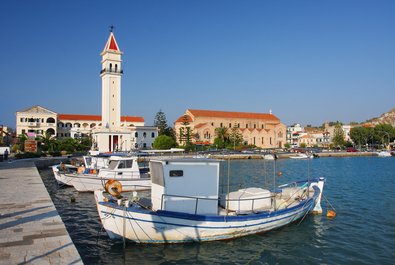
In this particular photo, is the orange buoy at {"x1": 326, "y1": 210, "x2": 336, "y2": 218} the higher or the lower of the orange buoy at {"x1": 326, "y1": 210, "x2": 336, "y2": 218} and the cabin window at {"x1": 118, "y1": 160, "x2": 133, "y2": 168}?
the lower

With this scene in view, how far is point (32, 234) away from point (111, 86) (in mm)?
56177

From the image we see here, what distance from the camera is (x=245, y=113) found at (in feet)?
333

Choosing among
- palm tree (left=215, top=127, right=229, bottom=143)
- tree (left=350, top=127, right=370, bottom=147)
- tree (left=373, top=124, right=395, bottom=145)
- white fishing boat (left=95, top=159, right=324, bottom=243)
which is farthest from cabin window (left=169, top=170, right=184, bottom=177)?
tree (left=373, top=124, right=395, bottom=145)

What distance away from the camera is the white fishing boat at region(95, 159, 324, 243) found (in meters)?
12.2

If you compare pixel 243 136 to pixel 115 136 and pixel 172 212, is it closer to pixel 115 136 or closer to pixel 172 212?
pixel 115 136

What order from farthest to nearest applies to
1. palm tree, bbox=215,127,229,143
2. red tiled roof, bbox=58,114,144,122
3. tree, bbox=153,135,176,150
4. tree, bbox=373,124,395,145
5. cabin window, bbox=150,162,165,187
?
1. tree, bbox=373,124,395,145
2. red tiled roof, bbox=58,114,144,122
3. palm tree, bbox=215,127,229,143
4. tree, bbox=153,135,176,150
5. cabin window, bbox=150,162,165,187

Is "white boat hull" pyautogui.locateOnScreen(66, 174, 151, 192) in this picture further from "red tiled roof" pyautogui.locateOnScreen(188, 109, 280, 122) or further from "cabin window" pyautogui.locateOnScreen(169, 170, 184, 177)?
"red tiled roof" pyautogui.locateOnScreen(188, 109, 280, 122)

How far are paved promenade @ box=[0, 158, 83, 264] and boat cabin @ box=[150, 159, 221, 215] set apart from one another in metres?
3.75

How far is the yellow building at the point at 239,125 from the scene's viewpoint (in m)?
88.8

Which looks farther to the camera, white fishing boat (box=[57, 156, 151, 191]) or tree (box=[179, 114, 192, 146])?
tree (box=[179, 114, 192, 146])

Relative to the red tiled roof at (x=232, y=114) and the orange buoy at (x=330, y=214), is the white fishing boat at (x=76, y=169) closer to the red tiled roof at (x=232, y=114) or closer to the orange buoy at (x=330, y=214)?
the orange buoy at (x=330, y=214)

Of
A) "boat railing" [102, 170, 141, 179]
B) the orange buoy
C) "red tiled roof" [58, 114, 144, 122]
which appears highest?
"red tiled roof" [58, 114, 144, 122]

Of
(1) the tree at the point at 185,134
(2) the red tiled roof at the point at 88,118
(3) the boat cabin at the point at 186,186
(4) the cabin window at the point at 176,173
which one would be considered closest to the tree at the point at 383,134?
(1) the tree at the point at 185,134

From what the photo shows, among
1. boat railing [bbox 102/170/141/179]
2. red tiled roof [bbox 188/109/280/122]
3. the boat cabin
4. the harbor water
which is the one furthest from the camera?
red tiled roof [bbox 188/109/280/122]
